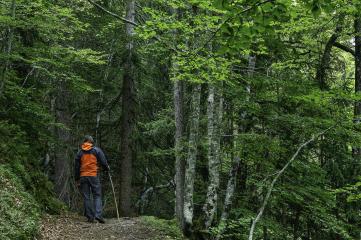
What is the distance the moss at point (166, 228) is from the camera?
9.26 m

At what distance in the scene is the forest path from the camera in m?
8.83

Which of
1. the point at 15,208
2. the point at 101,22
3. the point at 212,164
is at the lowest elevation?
the point at 15,208

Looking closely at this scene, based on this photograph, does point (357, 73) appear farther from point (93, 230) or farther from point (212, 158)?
point (93, 230)

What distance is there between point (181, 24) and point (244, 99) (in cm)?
285

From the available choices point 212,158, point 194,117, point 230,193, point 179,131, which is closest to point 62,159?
point 179,131

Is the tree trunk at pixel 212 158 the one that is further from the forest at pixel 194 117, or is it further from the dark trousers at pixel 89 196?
the dark trousers at pixel 89 196

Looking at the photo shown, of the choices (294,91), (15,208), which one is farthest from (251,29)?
(294,91)

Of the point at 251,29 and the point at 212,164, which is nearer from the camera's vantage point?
the point at 251,29

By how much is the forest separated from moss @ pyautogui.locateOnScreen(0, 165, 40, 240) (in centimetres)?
4

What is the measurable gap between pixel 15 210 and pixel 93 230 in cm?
212

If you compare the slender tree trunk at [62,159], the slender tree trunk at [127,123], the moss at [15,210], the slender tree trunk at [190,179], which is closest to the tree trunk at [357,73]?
the slender tree trunk at [190,179]

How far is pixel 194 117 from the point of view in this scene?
35.7 ft

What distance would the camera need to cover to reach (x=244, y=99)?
10.3 metres

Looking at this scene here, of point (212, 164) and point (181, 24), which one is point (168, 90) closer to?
point (212, 164)
